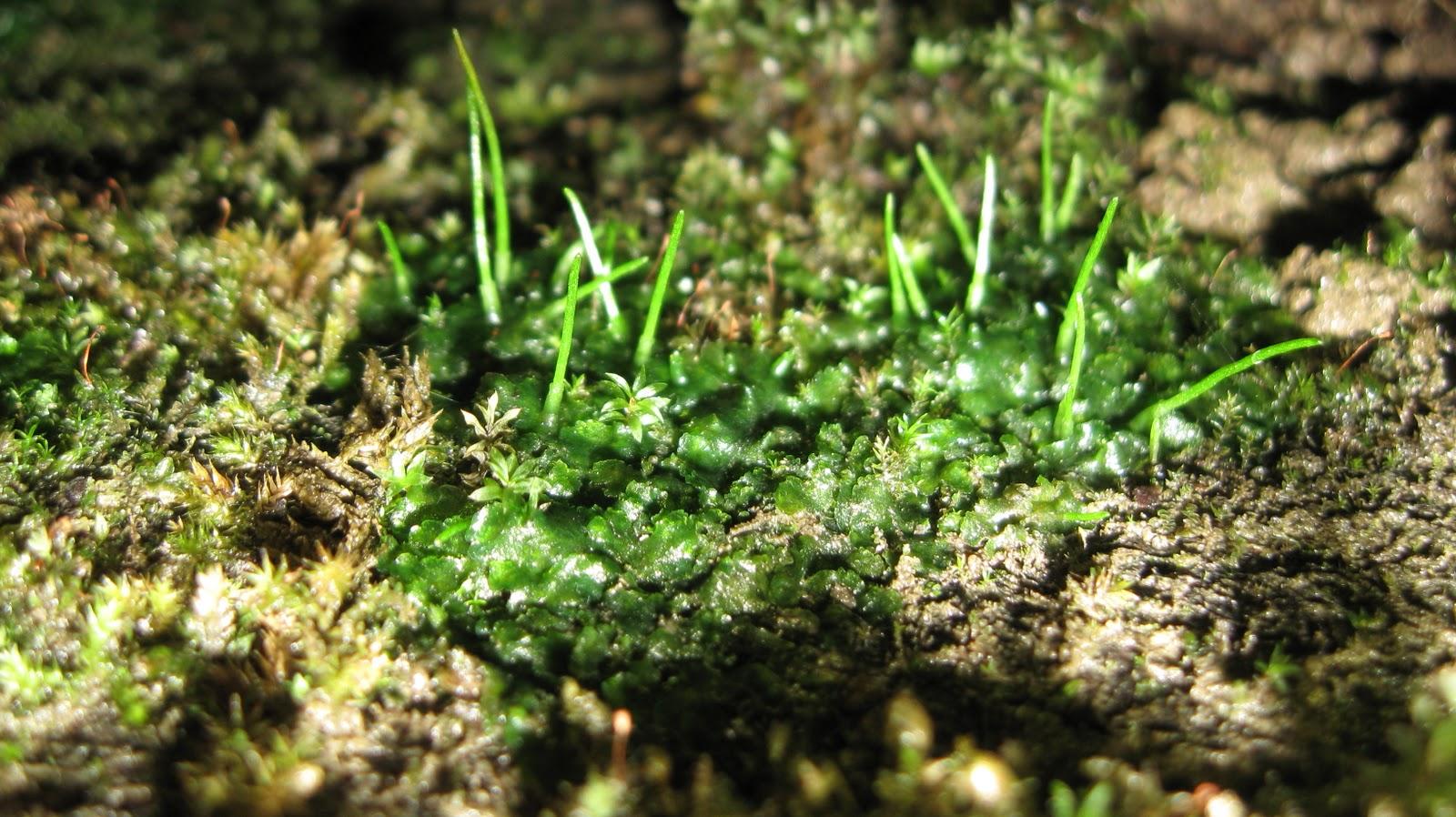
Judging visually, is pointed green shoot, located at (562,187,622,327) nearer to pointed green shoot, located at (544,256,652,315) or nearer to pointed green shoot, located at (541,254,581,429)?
pointed green shoot, located at (544,256,652,315)

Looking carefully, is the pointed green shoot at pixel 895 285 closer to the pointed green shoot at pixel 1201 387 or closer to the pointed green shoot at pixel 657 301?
the pointed green shoot at pixel 657 301

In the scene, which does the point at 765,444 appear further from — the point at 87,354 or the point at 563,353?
the point at 87,354

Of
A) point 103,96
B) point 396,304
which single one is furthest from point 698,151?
point 103,96

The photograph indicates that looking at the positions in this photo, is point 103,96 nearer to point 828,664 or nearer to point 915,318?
point 915,318

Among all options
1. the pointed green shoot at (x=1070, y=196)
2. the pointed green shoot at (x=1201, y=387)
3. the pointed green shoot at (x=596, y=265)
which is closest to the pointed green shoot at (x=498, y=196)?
the pointed green shoot at (x=596, y=265)

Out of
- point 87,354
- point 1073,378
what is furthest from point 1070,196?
point 87,354

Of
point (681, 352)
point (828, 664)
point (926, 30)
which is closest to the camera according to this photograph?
point (828, 664)
